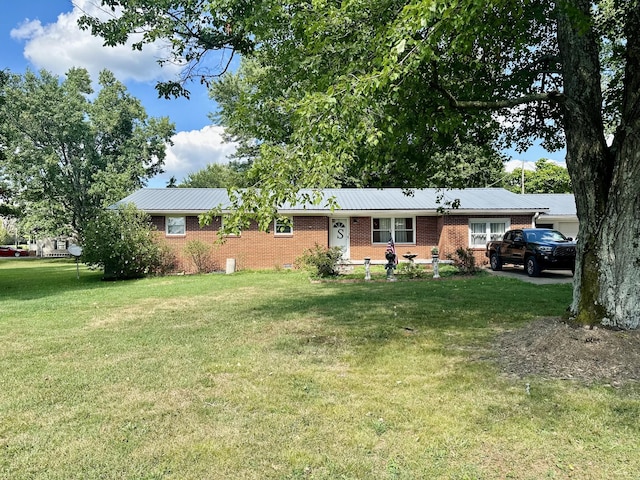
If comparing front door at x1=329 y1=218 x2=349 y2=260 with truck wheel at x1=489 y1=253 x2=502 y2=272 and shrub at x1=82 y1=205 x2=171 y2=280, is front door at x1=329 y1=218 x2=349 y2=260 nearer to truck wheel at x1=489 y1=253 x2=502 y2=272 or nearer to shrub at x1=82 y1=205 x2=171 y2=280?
truck wheel at x1=489 y1=253 x2=502 y2=272

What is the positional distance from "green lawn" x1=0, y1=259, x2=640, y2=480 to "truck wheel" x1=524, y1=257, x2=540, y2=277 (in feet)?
25.8

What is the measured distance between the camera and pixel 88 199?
3691 cm

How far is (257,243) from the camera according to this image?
20688 mm

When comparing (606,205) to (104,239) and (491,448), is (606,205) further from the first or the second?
(104,239)

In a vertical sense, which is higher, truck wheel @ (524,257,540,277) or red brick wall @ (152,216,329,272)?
red brick wall @ (152,216,329,272)

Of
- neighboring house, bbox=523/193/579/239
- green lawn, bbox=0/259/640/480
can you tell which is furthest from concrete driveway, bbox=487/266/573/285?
neighboring house, bbox=523/193/579/239

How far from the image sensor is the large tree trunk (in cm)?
542

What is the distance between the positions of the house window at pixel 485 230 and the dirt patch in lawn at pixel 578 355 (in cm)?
1621

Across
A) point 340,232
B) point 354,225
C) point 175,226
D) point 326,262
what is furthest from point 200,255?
point 354,225

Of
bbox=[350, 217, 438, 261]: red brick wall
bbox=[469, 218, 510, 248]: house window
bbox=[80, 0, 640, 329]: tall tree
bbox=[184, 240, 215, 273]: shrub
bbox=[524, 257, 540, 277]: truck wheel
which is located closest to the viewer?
bbox=[80, 0, 640, 329]: tall tree

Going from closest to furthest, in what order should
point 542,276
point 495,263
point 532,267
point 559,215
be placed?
point 542,276 < point 532,267 < point 495,263 < point 559,215

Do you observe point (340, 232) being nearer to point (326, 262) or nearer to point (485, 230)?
point (326, 262)

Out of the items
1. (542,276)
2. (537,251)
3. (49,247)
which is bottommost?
(542,276)

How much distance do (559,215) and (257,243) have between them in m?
16.1
